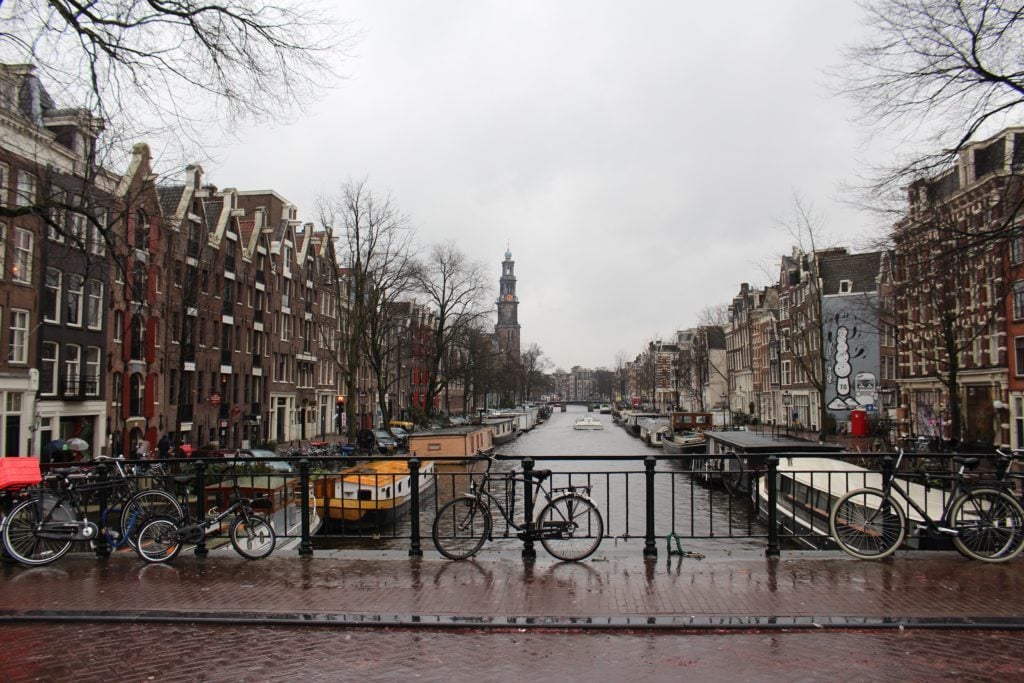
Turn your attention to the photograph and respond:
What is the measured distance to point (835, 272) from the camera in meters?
60.2

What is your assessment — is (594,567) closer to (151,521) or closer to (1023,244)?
(151,521)

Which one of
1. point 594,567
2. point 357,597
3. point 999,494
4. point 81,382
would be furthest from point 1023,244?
point 81,382

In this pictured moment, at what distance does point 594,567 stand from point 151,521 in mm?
5406

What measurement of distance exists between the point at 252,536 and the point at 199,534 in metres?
0.68

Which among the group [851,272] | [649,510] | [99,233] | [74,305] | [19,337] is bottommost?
[649,510]

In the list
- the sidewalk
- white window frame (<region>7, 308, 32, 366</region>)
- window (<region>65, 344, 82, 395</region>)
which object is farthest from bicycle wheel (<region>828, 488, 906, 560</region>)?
window (<region>65, 344, 82, 395</region>)

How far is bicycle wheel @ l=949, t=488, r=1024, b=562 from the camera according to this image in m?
8.79

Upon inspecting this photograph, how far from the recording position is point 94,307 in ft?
110

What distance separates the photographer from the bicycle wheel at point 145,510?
9469mm

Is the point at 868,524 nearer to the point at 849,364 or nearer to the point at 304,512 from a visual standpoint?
the point at 304,512

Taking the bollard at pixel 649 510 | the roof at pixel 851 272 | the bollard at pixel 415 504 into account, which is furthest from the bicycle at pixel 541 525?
the roof at pixel 851 272

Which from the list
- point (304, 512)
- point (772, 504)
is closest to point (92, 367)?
point (304, 512)

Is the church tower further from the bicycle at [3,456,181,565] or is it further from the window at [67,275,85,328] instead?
the bicycle at [3,456,181,565]

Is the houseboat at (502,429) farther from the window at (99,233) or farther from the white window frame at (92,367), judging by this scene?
the window at (99,233)
